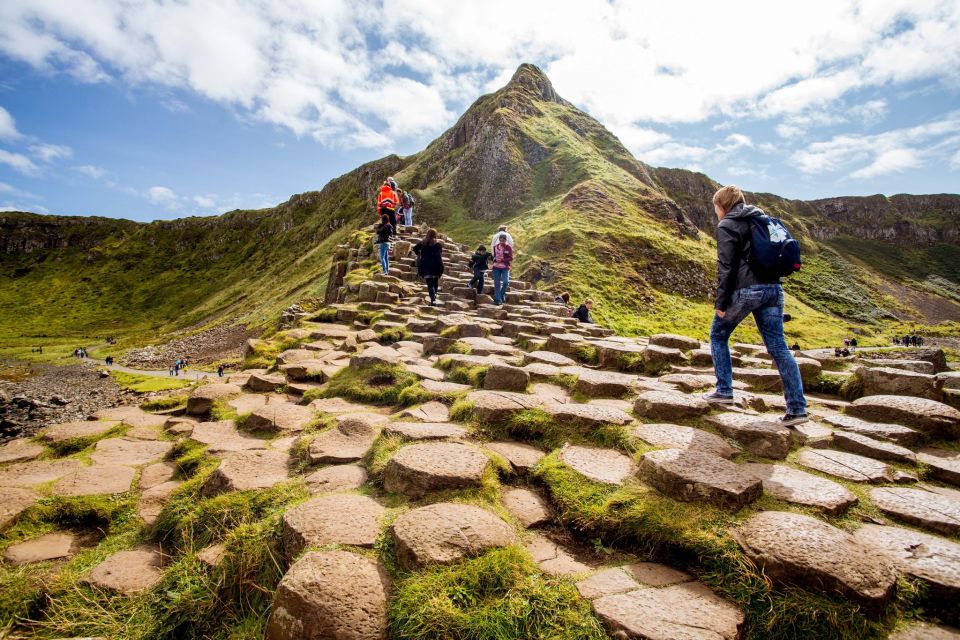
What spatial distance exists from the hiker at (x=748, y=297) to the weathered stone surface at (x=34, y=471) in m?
8.04

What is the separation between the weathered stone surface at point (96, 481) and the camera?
14.7 ft

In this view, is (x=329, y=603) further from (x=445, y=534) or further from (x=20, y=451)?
(x=20, y=451)

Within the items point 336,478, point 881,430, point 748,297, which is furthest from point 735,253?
point 336,478

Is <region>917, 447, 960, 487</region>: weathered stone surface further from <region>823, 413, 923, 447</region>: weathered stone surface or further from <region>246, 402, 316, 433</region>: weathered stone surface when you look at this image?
<region>246, 402, 316, 433</region>: weathered stone surface

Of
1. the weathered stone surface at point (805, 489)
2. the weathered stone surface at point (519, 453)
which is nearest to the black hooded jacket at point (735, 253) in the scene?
the weathered stone surface at point (805, 489)

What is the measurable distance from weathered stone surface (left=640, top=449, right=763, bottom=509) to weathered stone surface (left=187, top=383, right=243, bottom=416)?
668 cm

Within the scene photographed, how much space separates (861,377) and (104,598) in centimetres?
1000

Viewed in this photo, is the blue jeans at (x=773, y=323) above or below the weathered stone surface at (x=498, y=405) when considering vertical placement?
above

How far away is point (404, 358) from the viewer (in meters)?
8.35

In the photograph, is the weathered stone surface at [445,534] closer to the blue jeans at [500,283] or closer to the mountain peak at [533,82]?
the blue jeans at [500,283]

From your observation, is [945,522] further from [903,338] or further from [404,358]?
[903,338]

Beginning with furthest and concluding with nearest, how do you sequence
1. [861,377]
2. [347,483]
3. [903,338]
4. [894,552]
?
[903,338], [861,377], [347,483], [894,552]

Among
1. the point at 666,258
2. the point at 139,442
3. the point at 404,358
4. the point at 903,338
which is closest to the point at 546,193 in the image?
the point at 666,258

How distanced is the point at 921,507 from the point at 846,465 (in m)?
0.77
